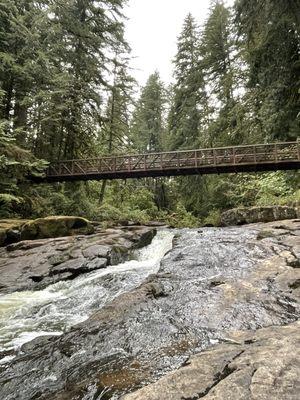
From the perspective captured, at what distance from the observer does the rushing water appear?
18.5 ft

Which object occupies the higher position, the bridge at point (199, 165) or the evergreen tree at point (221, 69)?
the evergreen tree at point (221, 69)

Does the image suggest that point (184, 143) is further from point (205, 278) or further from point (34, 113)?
point (205, 278)

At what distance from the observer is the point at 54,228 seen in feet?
42.3

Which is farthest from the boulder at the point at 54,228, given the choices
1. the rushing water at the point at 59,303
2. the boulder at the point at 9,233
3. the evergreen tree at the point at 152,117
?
the evergreen tree at the point at 152,117

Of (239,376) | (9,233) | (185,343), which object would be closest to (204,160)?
(9,233)

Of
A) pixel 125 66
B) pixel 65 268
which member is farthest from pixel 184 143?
pixel 65 268

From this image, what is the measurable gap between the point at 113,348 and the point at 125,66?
24299 millimetres

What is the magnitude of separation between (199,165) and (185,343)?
13.5m

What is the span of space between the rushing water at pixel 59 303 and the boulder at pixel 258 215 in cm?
551

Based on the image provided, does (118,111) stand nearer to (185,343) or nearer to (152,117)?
(152,117)

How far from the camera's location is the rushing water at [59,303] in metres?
5.62

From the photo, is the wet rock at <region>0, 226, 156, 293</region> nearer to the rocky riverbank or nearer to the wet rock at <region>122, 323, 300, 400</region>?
the rocky riverbank

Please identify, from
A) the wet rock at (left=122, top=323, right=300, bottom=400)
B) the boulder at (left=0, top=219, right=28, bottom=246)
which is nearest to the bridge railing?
the boulder at (left=0, top=219, right=28, bottom=246)

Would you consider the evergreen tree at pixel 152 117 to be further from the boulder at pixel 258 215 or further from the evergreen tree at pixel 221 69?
the boulder at pixel 258 215
